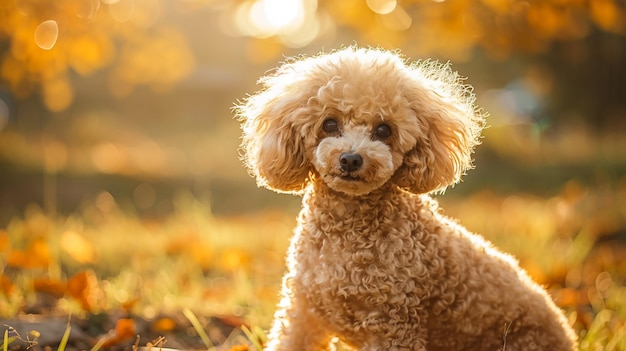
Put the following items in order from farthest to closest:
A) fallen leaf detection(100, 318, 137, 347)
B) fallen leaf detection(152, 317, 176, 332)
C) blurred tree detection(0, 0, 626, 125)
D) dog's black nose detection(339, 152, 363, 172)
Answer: blurred tree detection(0, 0, 626, 125) → fallen leaf detection(152, 317, 176, 332) → fallen leaf detection(100, 318, 137, 347) → dog's black nose detection(339, 152, 363, 172)

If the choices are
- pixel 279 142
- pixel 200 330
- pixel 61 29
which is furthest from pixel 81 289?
pixel 61 29

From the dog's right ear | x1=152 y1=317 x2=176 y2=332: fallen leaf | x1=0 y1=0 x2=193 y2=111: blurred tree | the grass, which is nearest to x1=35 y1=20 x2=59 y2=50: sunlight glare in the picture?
x1=0 y1=0 x2=193 y2=111: blurred tree

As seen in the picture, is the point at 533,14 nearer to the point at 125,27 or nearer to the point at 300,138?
the point at 300,138

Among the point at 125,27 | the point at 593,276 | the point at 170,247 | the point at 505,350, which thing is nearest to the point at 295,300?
the point at 505,350

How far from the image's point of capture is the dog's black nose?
7.97ft

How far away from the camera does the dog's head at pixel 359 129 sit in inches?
98.7

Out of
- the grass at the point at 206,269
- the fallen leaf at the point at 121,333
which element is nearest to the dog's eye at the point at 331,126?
the grass at the point at 206,269

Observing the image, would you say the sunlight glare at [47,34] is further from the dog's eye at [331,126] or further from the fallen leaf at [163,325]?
the dog's eye at [331,126]

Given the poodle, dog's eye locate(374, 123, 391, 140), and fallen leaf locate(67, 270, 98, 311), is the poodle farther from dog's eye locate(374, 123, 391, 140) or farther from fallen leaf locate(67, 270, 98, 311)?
fallen leaf locate(67, 270, 98, 311)

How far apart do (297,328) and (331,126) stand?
780mm

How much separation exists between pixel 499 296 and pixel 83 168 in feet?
28.3

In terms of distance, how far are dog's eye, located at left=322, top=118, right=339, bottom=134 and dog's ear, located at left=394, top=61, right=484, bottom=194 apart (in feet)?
0.91

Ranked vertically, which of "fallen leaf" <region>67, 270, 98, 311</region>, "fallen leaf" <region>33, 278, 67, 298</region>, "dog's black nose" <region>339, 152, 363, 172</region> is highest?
"dog's black nose" <region>339, 152, 363, 172</region>

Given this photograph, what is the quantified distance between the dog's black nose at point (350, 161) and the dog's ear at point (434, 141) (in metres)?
0.27
